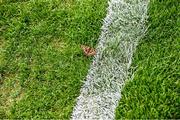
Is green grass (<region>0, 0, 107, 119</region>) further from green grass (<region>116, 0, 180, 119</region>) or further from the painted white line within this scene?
green grass (<region>116, 0, 180, 119</region>)

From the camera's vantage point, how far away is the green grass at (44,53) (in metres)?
4.51

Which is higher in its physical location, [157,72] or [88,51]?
[88,51]

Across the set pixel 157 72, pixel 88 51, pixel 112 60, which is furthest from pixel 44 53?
pixel 157 72

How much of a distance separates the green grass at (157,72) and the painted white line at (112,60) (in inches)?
3.6

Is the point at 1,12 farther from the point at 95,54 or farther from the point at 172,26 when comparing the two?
the point at 172,26

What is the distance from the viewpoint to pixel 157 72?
179 inches

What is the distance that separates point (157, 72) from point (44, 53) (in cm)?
113

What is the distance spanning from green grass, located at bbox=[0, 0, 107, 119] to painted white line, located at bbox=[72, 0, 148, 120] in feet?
0.30

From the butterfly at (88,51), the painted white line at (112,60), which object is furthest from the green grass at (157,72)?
the butterfly at (88,51)

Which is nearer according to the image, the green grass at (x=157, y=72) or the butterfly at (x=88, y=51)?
the green grass at (x=157, y=72)

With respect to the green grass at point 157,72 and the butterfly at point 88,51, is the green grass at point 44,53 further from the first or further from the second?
the green grass at point 157,72

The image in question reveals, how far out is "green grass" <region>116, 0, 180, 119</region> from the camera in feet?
14.0

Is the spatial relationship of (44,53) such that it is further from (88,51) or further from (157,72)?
(157,72)

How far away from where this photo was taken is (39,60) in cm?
487
